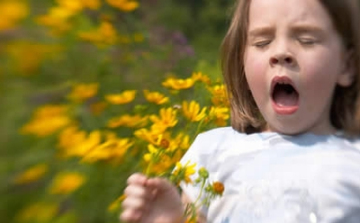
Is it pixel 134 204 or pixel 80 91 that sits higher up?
pixel 80 91

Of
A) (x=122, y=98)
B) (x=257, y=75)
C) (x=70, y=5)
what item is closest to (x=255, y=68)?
(x=257, y=75)

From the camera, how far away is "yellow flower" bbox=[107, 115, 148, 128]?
1431 mm

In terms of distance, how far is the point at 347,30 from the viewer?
150 centimetres

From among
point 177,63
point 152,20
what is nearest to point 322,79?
point 177,63

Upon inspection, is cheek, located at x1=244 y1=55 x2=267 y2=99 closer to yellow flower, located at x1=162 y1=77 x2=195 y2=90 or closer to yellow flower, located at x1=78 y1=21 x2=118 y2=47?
yellow flower, located at x1=78 y1=21 x2=118 y2=47

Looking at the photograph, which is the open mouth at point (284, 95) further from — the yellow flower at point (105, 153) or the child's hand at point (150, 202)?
the yellow flower at point (105, 153)

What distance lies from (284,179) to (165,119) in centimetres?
41

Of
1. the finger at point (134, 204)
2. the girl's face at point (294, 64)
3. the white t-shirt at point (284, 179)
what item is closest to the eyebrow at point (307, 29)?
the girl's face at point (294, 64)

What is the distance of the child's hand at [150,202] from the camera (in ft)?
3.82

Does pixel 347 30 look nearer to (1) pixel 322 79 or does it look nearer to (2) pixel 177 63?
(1) pixel 322 79

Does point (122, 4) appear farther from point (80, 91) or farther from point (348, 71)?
point (80, 91)

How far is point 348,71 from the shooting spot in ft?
5.04

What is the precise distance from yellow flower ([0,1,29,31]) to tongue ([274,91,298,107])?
2.52 ft

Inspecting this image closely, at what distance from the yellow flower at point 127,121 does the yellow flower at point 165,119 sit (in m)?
0.02
